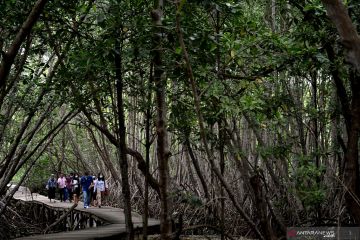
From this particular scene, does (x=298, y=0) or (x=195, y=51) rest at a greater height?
(x=298, y=0)

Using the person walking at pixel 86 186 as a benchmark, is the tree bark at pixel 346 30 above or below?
above

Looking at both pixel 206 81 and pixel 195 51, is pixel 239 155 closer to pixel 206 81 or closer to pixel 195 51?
pixel 206 81

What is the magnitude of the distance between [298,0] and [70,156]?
14619mm

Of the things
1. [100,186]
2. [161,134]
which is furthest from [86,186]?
[161,134]

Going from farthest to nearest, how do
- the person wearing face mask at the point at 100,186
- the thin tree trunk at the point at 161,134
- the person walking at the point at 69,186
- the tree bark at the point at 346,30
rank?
1. the person walking at the point at 69,186
2. the person wearing face mask at the point at 100,186
3. the thin tree trunk at the point at 161,134
4. the tree bark at the point at 346,30

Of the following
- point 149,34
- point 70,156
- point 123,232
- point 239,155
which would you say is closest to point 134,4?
point 149,34

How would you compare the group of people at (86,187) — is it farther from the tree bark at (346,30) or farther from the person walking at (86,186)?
the tree bark at (346,30)

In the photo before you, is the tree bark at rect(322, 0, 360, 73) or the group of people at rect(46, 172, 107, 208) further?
the group of people at rect(46, 172, 107, 208)

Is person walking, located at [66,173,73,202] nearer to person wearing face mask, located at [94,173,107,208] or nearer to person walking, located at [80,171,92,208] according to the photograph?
person wearing face mask, located at [94,173,107,208]

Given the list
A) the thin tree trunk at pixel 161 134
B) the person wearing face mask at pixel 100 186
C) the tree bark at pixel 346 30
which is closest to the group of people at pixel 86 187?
the person wearing face mask at pixel 100 186

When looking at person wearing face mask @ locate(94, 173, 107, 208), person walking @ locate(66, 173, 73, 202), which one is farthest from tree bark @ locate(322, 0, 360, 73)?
person walking @ locate(66, 173, 73, 202)

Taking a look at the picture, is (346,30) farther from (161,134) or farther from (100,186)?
(100,186)

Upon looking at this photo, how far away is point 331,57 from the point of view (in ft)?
14.7

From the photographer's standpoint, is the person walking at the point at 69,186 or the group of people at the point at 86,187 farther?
the person walking at the point at 69,186
